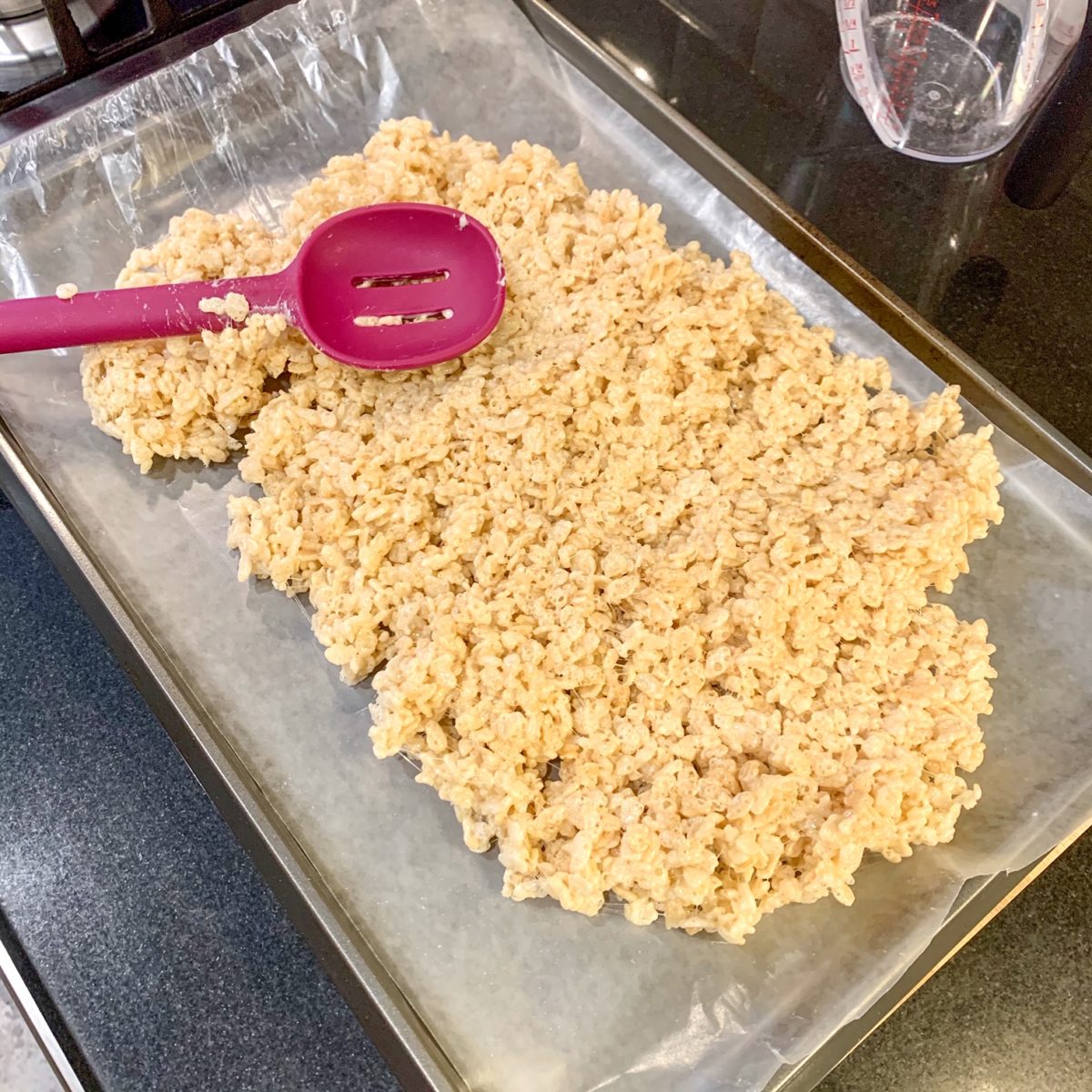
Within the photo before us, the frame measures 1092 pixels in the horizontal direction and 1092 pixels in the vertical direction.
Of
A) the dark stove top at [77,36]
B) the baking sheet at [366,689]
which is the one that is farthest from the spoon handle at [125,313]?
the dark stove top at [77,36]

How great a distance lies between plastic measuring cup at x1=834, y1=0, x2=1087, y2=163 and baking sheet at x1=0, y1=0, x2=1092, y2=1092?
13.7 inches

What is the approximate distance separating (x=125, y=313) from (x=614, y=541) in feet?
2.02

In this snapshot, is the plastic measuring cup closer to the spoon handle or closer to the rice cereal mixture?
the rice cereal mixture

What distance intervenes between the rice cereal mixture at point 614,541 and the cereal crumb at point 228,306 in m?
0.02

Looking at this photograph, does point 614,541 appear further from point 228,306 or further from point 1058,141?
point 1058,141

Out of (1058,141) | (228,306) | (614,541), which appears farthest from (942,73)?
(228,306)

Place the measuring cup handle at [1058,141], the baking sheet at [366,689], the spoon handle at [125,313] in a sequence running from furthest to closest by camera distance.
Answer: the measuring cup handle at [1058,141], the spoon handle at [125,313], the baking sheet at [366,689]

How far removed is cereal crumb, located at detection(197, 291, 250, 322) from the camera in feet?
3.61

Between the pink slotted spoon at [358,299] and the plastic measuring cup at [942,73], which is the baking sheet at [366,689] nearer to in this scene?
the pink slotted spoon at [358,299]

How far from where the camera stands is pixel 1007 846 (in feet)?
3.34

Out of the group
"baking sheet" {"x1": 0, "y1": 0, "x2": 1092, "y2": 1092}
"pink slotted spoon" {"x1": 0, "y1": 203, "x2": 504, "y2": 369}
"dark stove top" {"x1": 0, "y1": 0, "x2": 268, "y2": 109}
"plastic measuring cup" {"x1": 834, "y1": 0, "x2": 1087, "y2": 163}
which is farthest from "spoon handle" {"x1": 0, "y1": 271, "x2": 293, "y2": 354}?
"plastic measuring cup" {"x1": 834, "y1": 0, "x2": 1087, "y2": 163}

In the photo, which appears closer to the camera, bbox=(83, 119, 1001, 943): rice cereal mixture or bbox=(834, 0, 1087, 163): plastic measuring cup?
bbox=(83, 119, 1001, 943): rice cereal mixture

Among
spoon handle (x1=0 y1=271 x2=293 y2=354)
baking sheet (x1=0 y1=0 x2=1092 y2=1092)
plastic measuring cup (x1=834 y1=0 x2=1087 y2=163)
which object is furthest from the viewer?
plastic measuring cup (x1=834 y1=0 x2=1087 y2=163)

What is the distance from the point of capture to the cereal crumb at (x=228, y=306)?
1.10m
